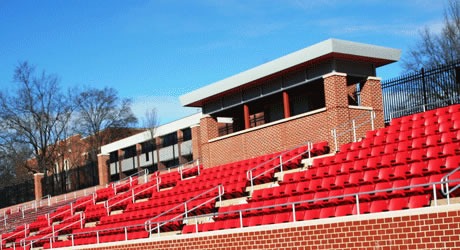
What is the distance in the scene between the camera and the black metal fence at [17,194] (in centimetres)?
4485

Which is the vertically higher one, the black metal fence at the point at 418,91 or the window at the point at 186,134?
the window at the point at 186,134

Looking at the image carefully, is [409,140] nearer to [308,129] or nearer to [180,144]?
[308,129]

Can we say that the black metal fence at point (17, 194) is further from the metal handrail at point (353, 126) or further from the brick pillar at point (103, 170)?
the metal handrail at point (353, 126)

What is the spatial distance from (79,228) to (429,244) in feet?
57.0

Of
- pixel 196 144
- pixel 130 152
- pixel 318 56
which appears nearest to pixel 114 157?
pixel 130 152

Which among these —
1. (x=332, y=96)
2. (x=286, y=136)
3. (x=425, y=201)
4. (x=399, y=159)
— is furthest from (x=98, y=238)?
(x=425, y=201)

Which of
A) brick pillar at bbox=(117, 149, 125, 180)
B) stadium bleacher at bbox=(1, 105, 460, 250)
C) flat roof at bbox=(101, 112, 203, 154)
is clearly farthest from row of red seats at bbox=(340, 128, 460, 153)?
brick pillar at bbox=(117, 149, 125, 180)

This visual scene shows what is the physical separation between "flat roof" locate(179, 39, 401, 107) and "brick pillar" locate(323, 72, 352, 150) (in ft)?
2.43

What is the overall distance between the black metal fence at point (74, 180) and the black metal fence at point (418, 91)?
74.8ft

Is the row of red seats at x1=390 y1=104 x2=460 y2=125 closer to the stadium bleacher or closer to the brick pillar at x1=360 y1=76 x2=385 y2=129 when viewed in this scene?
the stadium bleacher

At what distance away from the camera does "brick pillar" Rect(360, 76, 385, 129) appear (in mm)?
21578

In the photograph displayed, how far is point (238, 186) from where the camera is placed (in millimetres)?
20719

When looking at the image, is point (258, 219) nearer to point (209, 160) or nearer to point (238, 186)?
point (238, 186)

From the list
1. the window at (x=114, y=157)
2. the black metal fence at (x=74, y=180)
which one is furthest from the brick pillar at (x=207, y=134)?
the window at (x=114, y=157)
